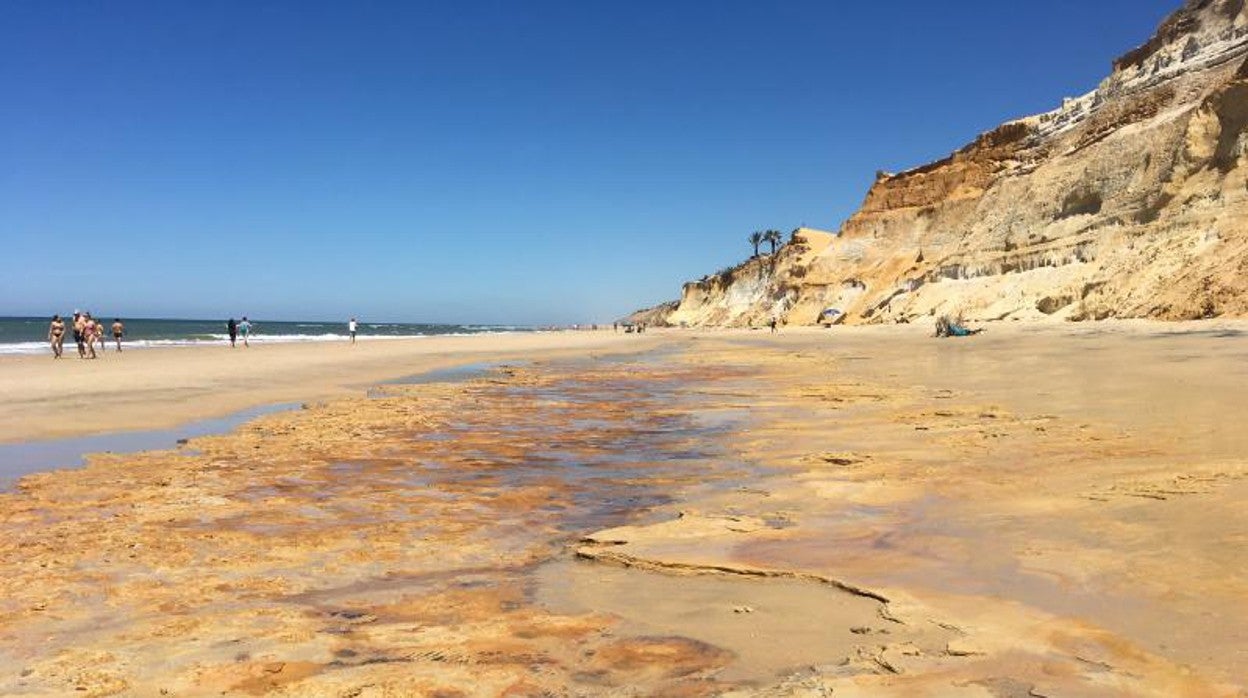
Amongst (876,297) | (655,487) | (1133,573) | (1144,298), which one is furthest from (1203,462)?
(876,297)

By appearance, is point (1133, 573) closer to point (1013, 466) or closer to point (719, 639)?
point (719, 639)

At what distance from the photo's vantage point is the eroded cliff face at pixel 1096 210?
29.0 metres

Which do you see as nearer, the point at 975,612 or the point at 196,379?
the point at 975,612

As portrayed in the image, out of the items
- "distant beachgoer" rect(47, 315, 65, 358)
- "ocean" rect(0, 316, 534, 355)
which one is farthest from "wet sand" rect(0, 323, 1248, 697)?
"ocean" rect(0, 316, 534, 355)

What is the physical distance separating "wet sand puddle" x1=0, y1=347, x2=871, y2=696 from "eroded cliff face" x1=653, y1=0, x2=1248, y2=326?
24232mm

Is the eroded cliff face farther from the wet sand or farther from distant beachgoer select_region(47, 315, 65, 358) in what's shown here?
distant beachgoer select_region(47, 315, 65, 358)

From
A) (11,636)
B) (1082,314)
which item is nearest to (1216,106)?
(1082,314)

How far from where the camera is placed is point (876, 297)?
59.0 meters

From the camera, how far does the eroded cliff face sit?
29.0 metres

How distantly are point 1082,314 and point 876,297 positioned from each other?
28319mm

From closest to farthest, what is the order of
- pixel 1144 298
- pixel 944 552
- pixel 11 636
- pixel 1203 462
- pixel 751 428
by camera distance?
1. pixel 11 636
2. pixel 944 552
3. pixel 1203 462
4. pixel 751 428
5. pixel 1144 298

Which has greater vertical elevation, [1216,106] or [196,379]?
[1216,106]

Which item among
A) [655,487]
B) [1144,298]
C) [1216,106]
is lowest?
[655,487]

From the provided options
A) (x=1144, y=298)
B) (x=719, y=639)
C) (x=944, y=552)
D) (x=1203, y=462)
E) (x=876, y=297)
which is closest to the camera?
(x=719, y=639)
